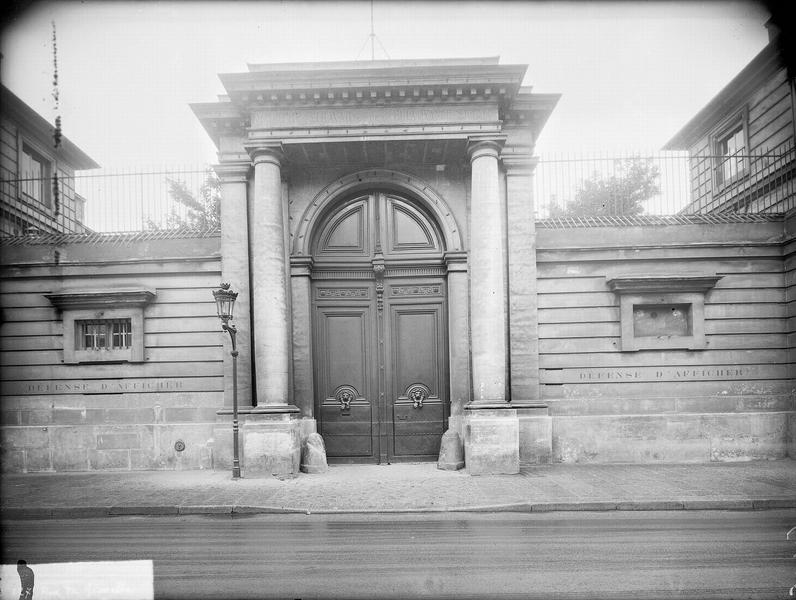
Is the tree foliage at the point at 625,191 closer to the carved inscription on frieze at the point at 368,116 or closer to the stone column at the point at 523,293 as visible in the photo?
the stone column at the point at 523,293

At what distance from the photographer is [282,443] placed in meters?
11.7

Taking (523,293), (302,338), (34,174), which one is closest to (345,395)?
(302,338)

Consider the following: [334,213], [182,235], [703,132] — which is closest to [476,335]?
[334,213]

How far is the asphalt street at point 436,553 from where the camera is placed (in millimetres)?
5156

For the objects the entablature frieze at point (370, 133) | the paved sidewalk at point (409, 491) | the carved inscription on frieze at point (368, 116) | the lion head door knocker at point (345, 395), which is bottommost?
the paved sidewalk at point (409, 491)

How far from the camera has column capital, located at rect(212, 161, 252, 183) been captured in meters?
13.3

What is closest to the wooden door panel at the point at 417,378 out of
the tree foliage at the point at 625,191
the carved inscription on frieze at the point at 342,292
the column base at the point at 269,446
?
the carved inscription on frieze at the point at 342,292

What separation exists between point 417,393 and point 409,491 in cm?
359

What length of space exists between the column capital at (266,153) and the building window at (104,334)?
5.18 metres

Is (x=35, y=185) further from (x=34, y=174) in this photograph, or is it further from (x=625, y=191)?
(x=625, y=191)

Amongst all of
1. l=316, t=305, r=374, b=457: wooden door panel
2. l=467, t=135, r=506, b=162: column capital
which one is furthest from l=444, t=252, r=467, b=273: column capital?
l=467, t=135, r=506, b=162: column capital

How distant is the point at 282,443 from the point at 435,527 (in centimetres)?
504

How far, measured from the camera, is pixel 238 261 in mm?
13227

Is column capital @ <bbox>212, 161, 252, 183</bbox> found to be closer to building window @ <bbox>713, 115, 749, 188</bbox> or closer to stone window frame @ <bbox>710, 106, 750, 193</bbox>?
stone window frame @ <bbox>710, 106, 750, 193</bbox>
